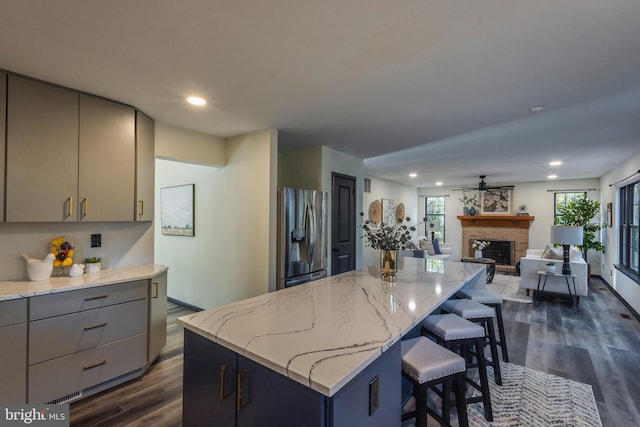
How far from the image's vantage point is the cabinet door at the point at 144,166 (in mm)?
2785

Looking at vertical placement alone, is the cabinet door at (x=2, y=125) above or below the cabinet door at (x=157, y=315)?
above

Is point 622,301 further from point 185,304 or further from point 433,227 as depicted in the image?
point 185,304

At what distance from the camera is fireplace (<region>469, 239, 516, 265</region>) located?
8.36 metres

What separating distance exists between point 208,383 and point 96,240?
218cm

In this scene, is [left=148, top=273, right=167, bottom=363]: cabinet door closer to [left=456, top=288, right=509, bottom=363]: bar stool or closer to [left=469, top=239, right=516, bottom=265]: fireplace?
[left=456, top=288, right=509, bottom=363]: bar stool

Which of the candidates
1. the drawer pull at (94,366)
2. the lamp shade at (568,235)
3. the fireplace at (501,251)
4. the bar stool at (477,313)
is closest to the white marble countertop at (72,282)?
the drawer pull at (94,366)

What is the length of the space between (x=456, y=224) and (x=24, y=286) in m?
9.68

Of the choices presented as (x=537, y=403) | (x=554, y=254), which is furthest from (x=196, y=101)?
(x=554, y=254)

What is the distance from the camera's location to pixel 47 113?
2229 millimetres

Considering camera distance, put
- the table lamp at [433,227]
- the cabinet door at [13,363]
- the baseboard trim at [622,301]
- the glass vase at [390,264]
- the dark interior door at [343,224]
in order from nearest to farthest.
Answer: the cabinet door at [13,363] < the glass vase at [390,264] < the baseboard trim at [622,301] < the dark interior door at [343,224] < the table lamp at [433,227]

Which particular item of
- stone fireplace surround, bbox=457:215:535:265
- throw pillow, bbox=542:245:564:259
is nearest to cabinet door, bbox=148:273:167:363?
throw pillow, bbox=542:245:564:259

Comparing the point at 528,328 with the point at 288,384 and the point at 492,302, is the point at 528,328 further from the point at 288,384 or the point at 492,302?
the point at 288,384

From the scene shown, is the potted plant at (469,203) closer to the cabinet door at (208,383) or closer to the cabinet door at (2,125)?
the cabinet door at (208,383)

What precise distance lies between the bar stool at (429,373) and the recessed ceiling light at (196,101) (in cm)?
242
